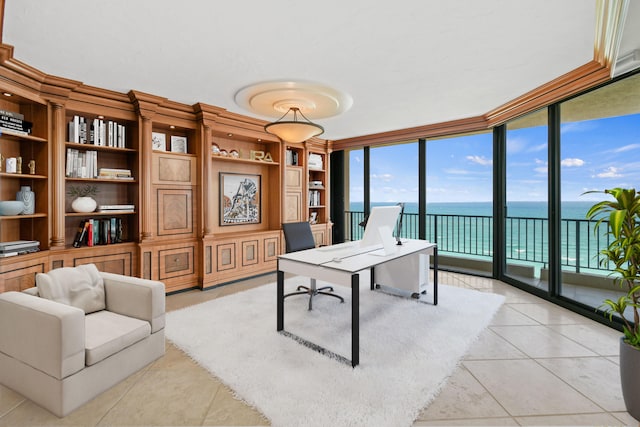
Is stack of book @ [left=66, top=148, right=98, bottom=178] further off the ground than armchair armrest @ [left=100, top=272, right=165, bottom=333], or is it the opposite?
stack of book @ [left=66, top=148, right=98, bottom=178]

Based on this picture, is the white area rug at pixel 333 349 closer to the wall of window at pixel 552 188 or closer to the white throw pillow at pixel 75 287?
the white throw pillow at pixel 75 287

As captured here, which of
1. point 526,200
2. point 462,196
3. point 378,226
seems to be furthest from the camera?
point 462,196

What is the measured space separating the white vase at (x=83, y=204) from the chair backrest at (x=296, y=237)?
217 cm

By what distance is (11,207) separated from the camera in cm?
271

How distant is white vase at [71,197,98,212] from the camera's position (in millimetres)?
3299

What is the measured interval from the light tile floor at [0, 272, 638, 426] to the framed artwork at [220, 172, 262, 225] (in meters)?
2.56

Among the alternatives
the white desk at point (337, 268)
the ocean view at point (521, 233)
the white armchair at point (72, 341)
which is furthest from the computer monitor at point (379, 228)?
the white armchair at point (72, 341)

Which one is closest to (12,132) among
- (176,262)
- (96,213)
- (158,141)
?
(96,213)

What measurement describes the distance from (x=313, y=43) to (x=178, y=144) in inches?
105

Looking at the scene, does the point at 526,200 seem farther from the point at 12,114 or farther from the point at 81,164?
the point at 12,114

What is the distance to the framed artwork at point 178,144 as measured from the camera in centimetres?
407

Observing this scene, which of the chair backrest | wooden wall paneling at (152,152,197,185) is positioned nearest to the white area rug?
the chair backrest

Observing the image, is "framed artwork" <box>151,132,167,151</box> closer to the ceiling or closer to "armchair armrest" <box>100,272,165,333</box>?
the ceiling

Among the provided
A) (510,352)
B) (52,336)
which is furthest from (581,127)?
(52,336)
